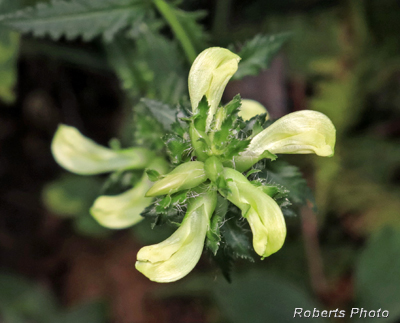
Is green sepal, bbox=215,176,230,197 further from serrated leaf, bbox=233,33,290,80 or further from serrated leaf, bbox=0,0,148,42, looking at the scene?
serrated leaf, bbox=0,0,148,42

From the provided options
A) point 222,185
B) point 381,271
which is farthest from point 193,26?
point 381,271

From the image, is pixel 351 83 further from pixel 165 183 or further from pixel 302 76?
pixel 165 183

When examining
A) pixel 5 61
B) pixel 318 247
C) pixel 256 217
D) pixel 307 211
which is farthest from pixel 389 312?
pixel 5 61

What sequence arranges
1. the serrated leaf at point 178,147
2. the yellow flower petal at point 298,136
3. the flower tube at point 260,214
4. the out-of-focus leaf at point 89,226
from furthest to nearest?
1. the out-of-focus leaf at point 89,226
2. the serrated leaf at point 178,147
3. the yellow flower petal at point 298,136
4. the flower tube at point 260,214

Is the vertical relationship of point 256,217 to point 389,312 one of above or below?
above

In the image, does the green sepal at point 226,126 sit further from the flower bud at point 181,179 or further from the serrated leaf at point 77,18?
the serrated leaf at point 77,18

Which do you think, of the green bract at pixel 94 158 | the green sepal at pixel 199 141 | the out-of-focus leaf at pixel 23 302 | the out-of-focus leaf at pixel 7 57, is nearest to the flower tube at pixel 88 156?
the green bract at pixel 94 158

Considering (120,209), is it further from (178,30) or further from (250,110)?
(178,30)
